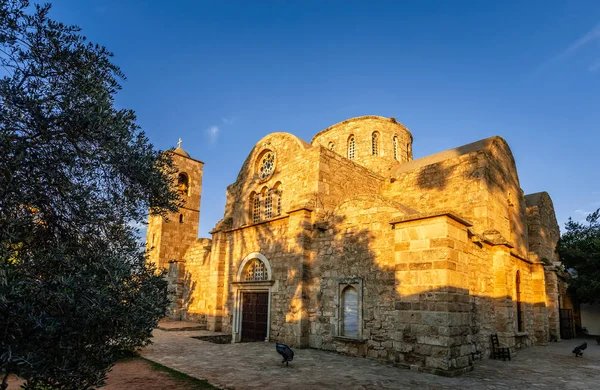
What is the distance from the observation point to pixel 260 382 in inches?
285

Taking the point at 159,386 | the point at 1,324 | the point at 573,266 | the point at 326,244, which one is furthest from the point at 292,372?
the point at 573,266

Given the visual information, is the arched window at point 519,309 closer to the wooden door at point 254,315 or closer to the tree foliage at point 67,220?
the wooden door at point 254,315

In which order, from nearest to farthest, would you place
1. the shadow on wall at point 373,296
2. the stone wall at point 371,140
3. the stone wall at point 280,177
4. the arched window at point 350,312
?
the shadow on wall at point 373,296 < the arched window at point 350,312 < the stone wall at point 280,177 < the stone wall at point 371,140

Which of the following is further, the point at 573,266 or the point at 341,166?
the point at 573,266

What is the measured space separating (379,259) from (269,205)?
21.5ft

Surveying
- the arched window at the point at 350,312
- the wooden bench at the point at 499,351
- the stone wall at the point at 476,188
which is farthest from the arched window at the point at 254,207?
the wooden bench at the point at 499,351

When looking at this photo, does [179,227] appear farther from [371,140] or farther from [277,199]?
[371,140]

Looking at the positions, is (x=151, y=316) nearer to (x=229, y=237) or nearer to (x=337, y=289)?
(x=337, y=289)

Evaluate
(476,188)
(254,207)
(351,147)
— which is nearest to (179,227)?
(254,207)

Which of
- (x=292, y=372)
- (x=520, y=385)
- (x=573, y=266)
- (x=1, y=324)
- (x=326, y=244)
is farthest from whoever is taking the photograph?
(x=573, y=266)

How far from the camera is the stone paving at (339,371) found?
288 inches

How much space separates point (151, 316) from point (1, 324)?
134 cm

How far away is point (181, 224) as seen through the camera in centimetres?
2502

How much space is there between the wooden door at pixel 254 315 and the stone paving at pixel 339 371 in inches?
71.3
